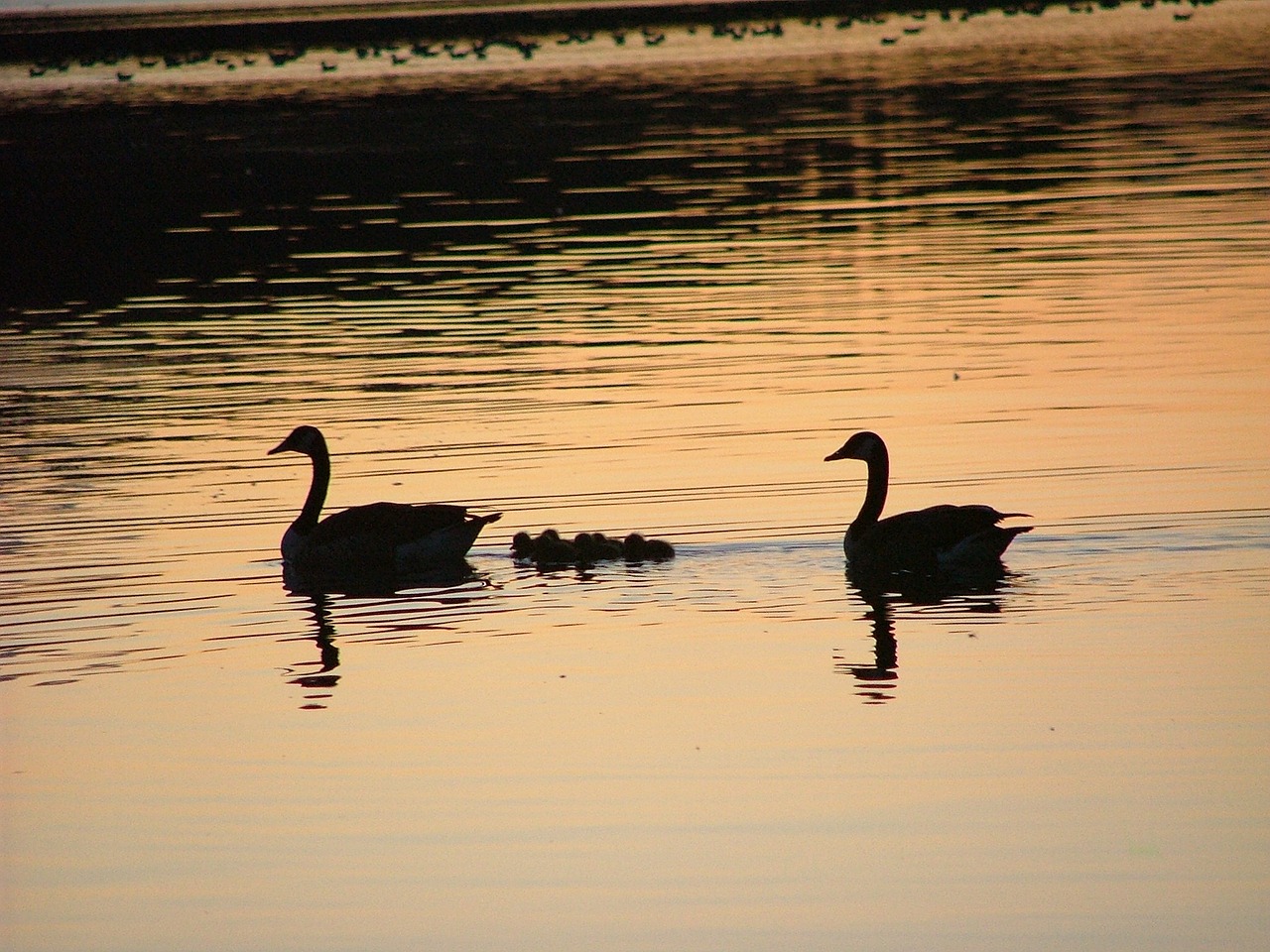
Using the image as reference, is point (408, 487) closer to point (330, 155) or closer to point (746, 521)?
→ point (746, 521)

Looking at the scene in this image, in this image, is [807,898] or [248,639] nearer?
[807,898]

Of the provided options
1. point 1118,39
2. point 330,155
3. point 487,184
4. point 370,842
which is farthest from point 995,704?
point 1118,39

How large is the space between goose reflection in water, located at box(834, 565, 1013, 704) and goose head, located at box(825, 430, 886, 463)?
4.05 ft

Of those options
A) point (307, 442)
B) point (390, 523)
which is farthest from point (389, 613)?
point (307, 442)

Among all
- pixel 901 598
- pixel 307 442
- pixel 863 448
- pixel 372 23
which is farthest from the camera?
pixel 372 23

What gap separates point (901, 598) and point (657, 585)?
173 centimetres

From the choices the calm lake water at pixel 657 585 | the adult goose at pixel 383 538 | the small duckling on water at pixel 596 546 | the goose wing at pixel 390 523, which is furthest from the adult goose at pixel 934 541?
the goose wing at pixel 390 523

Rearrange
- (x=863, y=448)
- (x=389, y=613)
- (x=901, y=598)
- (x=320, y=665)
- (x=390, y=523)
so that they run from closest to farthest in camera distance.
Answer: (x=320, y=665) → (x=901, y=598) → (x=389, y=613) → (x=390, y=523) → (x=863, y=448)

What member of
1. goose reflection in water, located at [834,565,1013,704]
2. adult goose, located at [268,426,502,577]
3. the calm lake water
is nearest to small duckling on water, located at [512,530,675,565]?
the calm lake water

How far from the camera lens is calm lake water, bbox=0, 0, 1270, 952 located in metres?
9.65

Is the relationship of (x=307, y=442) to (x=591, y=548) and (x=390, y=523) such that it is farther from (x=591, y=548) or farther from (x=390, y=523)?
(x=591, y=548)

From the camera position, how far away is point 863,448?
16594mm

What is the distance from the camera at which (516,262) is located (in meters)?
34.9

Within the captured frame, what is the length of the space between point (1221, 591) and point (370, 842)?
21.9 ft
